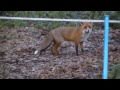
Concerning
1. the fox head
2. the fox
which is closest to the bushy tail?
the fox

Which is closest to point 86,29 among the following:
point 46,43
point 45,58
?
point 46,43

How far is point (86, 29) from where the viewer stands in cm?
1200

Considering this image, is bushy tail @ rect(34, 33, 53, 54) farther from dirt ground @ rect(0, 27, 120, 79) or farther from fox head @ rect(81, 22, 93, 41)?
fox head @ rect(81, 22, 93, 41)

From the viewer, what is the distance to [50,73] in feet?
38.6

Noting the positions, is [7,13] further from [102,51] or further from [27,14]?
[102,51]

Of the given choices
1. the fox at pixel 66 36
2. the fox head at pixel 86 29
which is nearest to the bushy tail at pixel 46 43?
the fox at pixel 66 36

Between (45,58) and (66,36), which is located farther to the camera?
(66,36)

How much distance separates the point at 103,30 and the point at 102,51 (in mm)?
298

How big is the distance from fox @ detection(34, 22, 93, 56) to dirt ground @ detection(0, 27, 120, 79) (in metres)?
0.07

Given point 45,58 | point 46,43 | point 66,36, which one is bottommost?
point 45,58

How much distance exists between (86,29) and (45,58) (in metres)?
0.72

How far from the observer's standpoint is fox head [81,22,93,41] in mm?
11953

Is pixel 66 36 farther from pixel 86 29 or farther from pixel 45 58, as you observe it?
pixel 45 58
